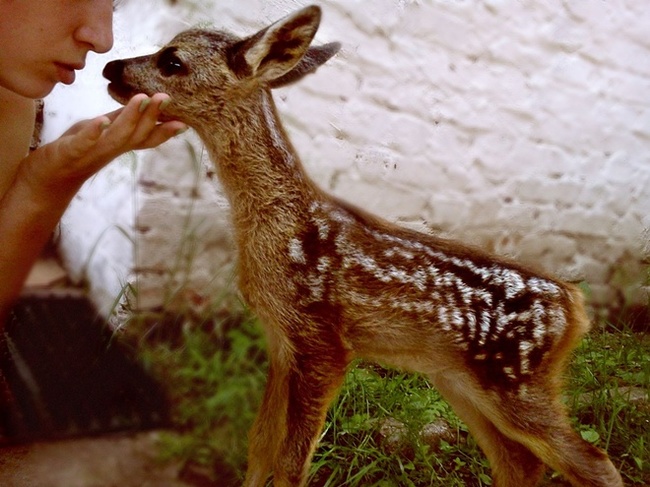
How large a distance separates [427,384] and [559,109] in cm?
113

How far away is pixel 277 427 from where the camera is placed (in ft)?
6.31

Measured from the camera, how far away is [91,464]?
1.92 m

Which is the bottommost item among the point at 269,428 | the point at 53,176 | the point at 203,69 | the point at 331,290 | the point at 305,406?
the point at 269,428

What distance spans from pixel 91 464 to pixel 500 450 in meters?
1.17

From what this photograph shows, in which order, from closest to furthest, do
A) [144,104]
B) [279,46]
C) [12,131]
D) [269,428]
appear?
[144,104] < [279,46] < [12,131] < [269,428]

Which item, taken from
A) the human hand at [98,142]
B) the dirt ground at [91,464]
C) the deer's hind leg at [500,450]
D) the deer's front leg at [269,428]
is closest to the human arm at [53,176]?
the human hand at [98,142]

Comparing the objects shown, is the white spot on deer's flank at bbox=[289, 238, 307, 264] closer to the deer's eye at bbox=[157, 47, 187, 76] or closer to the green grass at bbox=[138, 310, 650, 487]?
the green grass at bbox=[138, 310, 650, 487]

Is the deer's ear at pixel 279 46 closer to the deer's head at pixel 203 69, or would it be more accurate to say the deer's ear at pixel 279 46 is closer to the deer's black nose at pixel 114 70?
the deer's head at pixel 203 69

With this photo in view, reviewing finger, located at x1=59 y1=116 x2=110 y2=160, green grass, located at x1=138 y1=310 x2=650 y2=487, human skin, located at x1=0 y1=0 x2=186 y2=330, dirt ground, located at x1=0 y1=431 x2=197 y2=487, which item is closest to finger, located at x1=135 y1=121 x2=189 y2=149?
human skin, located at x1=0 y1=0 x2=186 y2=330

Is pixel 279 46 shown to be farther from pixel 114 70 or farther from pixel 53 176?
pixel 53 176

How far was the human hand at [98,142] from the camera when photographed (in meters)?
1.62

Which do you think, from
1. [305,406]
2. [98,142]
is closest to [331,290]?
[305,406]

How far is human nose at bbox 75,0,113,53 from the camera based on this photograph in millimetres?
1645

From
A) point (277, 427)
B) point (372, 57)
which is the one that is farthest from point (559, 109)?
point (277, 427)
